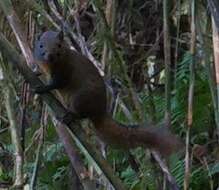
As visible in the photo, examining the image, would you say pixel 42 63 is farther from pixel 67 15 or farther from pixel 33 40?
pixel 67 15

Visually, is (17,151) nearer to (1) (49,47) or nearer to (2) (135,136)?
(2) (135,136)

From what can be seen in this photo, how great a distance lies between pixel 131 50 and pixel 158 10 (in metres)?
0.29

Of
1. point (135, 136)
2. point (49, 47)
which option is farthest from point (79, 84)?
point (135, 136)

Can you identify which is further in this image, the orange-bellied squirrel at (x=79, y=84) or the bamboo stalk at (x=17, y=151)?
the orange-bellied squirrel at (x=79, y=84)

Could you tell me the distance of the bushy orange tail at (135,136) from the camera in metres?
2.03

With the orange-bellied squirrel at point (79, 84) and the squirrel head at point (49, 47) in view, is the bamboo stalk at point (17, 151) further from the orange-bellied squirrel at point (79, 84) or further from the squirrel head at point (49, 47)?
the squirrel head at point (49, 47)

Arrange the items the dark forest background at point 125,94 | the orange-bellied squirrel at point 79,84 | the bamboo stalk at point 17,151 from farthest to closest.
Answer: the orange-bellied squirrel at point 79,84 < the dark forest background at point 125,94 < the bamboo stalk at point 17,151

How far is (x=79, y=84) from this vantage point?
2480mm

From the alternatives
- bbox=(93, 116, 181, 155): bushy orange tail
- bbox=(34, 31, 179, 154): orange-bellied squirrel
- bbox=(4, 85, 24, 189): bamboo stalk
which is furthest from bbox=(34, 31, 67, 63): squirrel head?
A: bbox=(4, 85, 24, 189): bamboo stalk

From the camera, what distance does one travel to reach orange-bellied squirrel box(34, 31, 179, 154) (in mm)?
2299

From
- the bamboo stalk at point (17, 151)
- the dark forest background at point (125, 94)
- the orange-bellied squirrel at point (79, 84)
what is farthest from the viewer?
the orange-bellied squirrel at point (79, 84)

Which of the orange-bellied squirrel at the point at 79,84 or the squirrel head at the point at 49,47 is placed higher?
the squirrel head at the point at 49,47

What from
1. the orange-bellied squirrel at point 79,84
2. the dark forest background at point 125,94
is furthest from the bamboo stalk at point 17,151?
the orange-bellied squirrel at point 79,84

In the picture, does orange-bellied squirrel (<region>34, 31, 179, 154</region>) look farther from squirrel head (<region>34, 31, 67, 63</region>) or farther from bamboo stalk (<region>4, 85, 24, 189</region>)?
bamboo stalk (<region>4, 85, 24, 189</region>)
